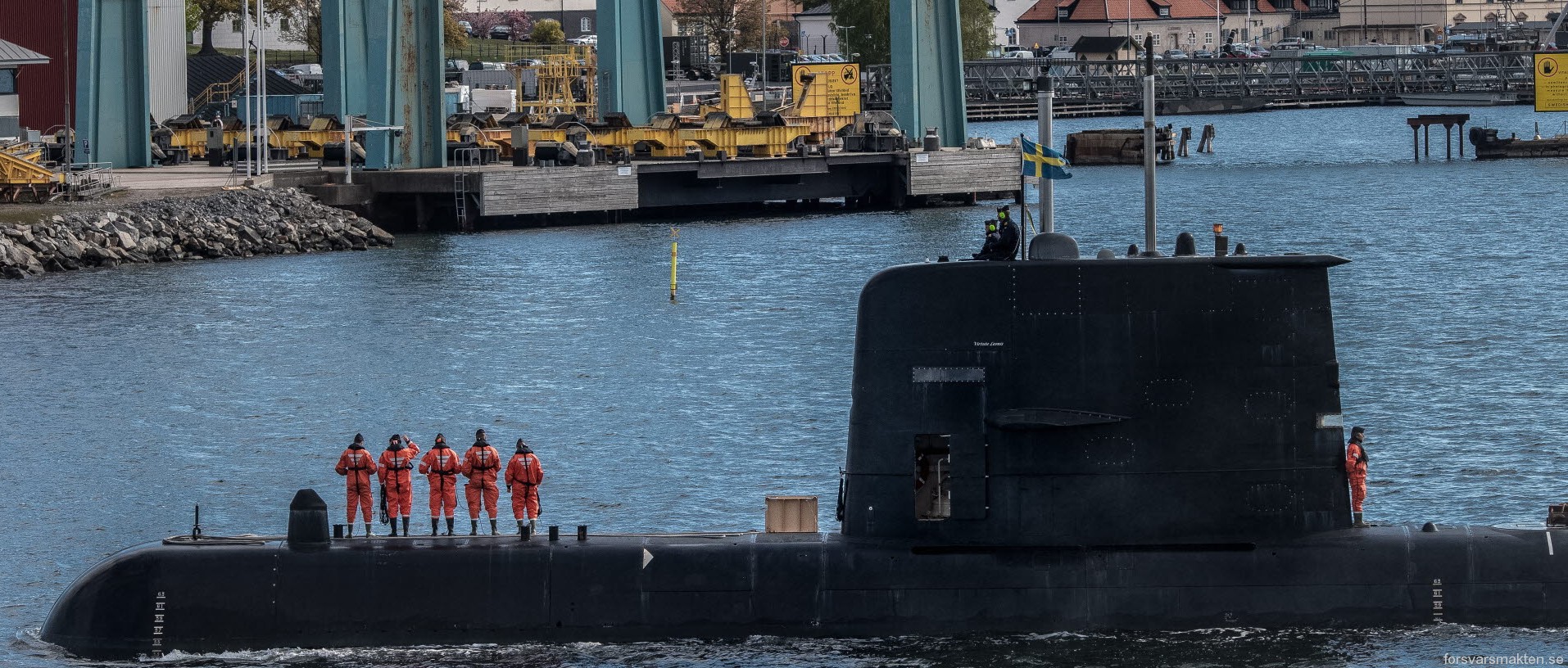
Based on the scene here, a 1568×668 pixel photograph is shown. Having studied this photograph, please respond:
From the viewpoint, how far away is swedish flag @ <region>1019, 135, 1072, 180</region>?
64.7ft

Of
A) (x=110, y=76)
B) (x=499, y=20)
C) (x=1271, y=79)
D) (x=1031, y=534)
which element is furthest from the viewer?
(x=499, y=20)

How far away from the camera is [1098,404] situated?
17781mm

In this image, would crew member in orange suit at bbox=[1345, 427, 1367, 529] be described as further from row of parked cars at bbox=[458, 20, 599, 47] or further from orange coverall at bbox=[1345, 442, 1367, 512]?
row of parked cars at bbox=[458, 20, 599, 47]

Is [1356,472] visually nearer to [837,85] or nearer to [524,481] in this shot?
[524,481]

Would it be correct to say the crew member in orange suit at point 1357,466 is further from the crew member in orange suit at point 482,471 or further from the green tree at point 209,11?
the green tree at point 209,11

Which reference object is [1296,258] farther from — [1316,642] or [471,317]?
[471,317]

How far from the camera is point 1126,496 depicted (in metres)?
18.0

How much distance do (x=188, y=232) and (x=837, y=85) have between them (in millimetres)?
32779

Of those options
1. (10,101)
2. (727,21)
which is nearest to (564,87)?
(10,101)

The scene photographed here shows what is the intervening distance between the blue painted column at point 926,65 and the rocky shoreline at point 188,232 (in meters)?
24.5

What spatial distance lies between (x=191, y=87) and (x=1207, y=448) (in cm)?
9689

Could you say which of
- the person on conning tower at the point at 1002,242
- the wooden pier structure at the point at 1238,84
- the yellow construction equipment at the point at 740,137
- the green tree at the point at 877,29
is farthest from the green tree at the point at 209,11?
the person on conning tower at the point at 1002,242

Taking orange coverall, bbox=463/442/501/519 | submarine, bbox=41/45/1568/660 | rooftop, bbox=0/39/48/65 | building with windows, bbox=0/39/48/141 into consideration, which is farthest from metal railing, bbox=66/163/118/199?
submarine, bbox=41/45/1568/660

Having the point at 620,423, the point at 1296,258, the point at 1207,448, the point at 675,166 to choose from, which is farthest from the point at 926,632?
the point at 675,166
